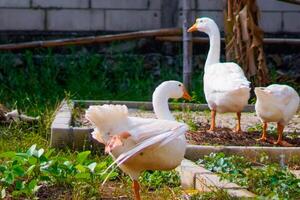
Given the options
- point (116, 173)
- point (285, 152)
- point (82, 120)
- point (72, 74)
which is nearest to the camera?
point (116, 173)

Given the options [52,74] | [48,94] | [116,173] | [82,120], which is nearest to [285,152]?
[116,173]

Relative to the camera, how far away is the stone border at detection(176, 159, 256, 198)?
4961 mm

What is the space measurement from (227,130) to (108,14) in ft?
14.4

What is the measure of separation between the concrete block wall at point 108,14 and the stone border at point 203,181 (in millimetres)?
5591

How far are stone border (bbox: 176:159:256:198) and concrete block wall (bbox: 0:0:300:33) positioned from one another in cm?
559

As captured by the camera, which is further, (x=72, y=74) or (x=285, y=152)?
(x=72, y=74)

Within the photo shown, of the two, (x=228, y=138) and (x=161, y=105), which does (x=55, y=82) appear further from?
(x=161, y=105)

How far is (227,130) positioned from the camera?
7332 millimetres

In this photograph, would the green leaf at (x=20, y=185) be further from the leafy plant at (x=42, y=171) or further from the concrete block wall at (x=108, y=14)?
the concrete block wall at (x=108, y=14)

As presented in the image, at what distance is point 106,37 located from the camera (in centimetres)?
1097

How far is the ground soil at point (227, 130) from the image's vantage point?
271 inches

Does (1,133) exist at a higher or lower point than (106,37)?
lower

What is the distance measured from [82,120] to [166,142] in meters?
3.18

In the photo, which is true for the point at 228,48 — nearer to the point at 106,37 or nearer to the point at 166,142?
the point at 106,37
